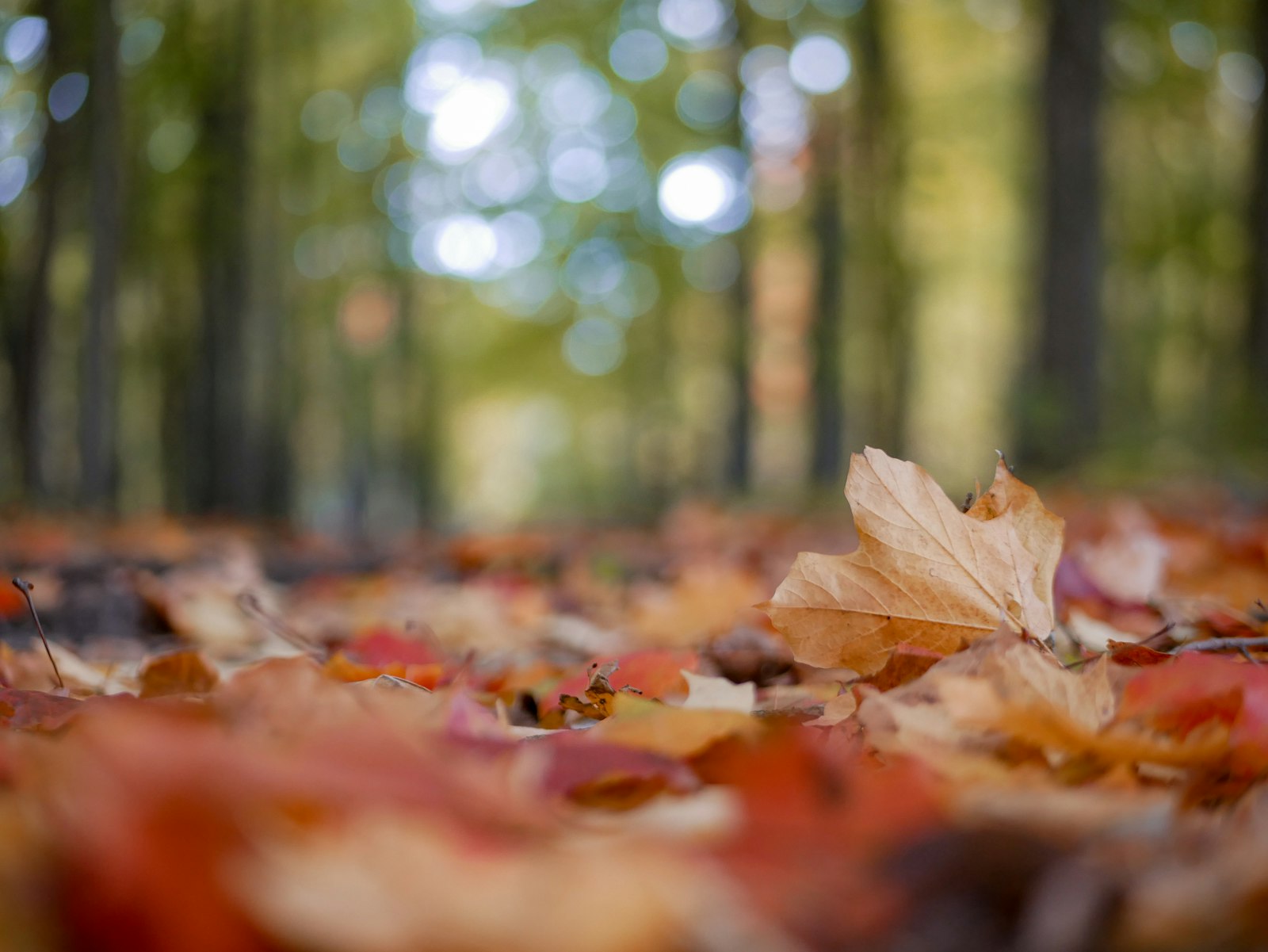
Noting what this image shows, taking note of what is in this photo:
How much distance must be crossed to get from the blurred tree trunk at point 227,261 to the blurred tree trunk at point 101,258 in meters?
2.45

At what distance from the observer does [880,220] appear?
8.67 metres

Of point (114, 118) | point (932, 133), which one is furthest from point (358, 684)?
point (932, 133)

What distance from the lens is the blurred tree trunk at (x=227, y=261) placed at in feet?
28.7

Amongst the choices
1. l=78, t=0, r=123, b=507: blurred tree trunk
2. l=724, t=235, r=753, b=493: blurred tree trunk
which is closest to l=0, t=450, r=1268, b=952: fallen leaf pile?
l=78, t=0, r=123, b=507: blurred tree trunk

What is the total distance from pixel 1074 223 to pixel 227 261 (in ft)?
22.8

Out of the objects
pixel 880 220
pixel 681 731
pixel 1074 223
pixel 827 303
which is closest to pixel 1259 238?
pixel 1074 223

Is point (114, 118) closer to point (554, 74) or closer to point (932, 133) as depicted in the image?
point (554, 74)

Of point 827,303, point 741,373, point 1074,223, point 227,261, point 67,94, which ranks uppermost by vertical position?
point 67,94

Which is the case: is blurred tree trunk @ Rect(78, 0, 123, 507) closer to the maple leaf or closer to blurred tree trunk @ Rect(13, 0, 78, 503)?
blurred tree trunk @ Rect(13, 0, 78, 503)

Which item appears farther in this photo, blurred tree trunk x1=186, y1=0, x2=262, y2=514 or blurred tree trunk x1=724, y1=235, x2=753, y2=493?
blurred tree trunk x1=724, y1=235, x2=753, y2=493

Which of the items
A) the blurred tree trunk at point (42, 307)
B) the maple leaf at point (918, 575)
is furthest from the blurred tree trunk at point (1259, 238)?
the blurred tree trunk at point (42, 307)

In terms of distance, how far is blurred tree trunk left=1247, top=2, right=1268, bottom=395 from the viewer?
6.29 meters

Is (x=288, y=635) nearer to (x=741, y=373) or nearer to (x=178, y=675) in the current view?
(x=178, y=675)

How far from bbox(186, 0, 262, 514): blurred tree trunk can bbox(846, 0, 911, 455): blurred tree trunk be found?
202 inches
